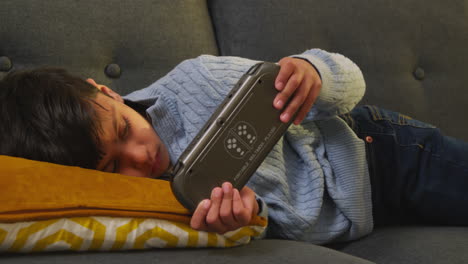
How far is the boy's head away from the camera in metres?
0.70

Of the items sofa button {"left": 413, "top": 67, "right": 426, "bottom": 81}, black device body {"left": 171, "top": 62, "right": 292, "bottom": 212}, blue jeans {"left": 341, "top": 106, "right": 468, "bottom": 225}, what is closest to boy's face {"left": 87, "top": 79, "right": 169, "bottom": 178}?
black device body {"left": 171, "top": 62, "right": 292, "bottom": 212}

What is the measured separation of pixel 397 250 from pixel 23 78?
700mm

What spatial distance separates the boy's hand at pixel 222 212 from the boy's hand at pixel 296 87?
0.15m

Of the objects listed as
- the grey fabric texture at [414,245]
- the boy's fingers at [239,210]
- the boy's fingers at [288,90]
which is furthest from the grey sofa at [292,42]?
the boy's fingers at [288,90]

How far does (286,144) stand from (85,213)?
428 millimetres

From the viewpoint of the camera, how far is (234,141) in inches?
26.7

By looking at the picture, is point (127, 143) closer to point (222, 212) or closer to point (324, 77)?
point (222, 212)

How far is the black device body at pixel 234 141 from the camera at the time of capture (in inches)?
25.4

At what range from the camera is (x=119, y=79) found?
1.10 metres

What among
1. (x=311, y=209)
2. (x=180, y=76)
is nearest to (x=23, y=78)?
(x=180, y=76)

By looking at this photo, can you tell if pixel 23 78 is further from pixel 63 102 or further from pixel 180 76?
pixel 180 76

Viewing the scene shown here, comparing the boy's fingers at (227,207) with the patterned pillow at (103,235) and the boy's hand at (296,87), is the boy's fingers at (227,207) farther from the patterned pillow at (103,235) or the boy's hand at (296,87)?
the boy's hand at (296,87)

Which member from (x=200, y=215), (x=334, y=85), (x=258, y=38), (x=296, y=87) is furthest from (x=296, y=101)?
(x=258, y=38)

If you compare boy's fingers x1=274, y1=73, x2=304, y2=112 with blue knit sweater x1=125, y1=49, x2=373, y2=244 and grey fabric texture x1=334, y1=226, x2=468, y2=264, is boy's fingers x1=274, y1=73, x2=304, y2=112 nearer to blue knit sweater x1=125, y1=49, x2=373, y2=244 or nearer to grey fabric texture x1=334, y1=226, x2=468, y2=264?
blue knit sweater x1=125, y1=49, x2=373, y2=244
